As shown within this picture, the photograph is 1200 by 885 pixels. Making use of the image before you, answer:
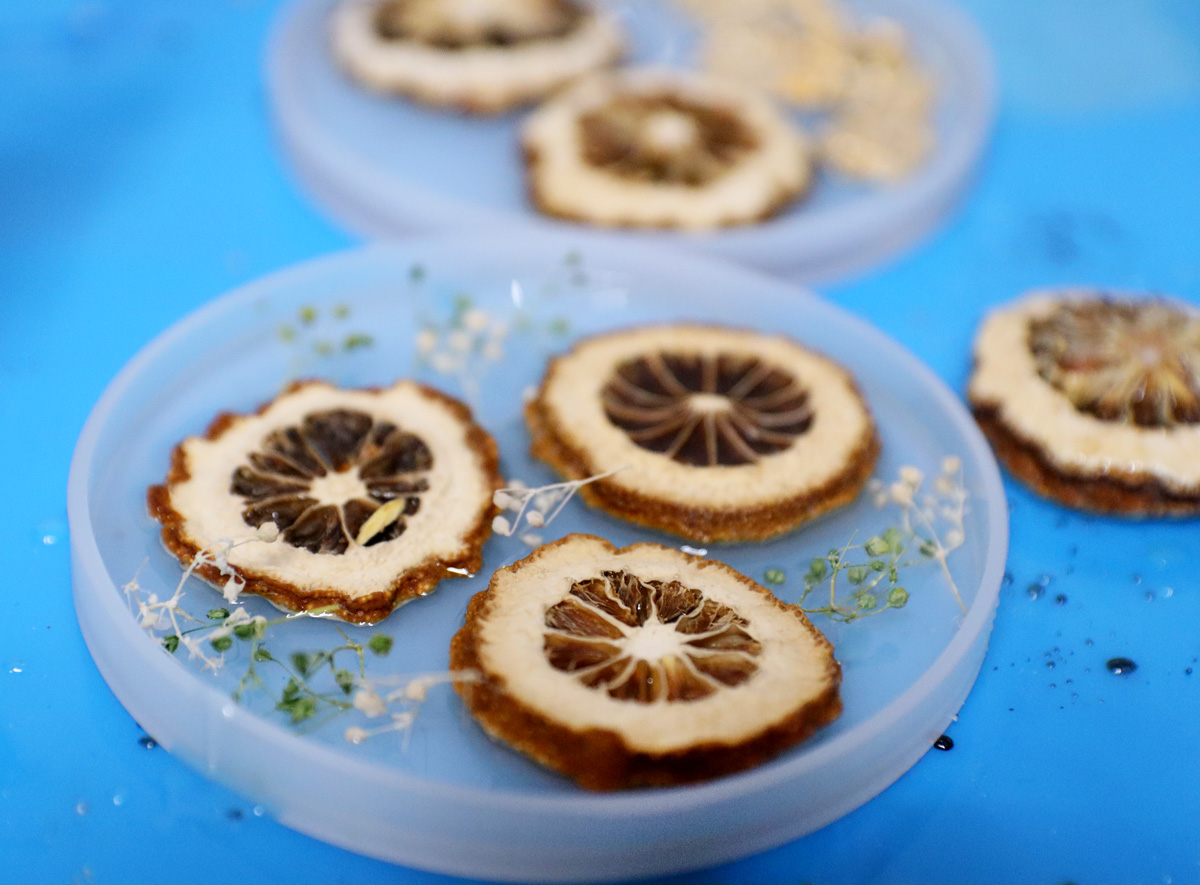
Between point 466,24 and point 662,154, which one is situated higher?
point 466,24

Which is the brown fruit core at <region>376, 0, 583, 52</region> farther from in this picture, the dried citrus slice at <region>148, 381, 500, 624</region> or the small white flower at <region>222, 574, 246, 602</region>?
the small white flower at <region>222, 574, 246, 602</region>

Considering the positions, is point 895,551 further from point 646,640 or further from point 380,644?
point 380,644

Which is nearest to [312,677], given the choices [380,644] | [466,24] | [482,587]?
[380,644]

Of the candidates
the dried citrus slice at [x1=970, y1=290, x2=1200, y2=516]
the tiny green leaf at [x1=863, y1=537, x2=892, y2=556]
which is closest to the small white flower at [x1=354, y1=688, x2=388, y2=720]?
the tiny green leaf at [x1=863, y1=537, x2=892, y2=556]

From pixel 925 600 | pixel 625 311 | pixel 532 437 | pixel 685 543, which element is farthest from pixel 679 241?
pixel 925 600

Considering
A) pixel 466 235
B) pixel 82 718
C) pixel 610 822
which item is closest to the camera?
pixel 610 822

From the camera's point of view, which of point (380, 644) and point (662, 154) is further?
point (662, 154)

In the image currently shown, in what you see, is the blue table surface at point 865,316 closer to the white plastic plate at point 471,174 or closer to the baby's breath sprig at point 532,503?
the white plastic plate at point 471,174

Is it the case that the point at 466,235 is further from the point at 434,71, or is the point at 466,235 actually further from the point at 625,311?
the point at 434,71
